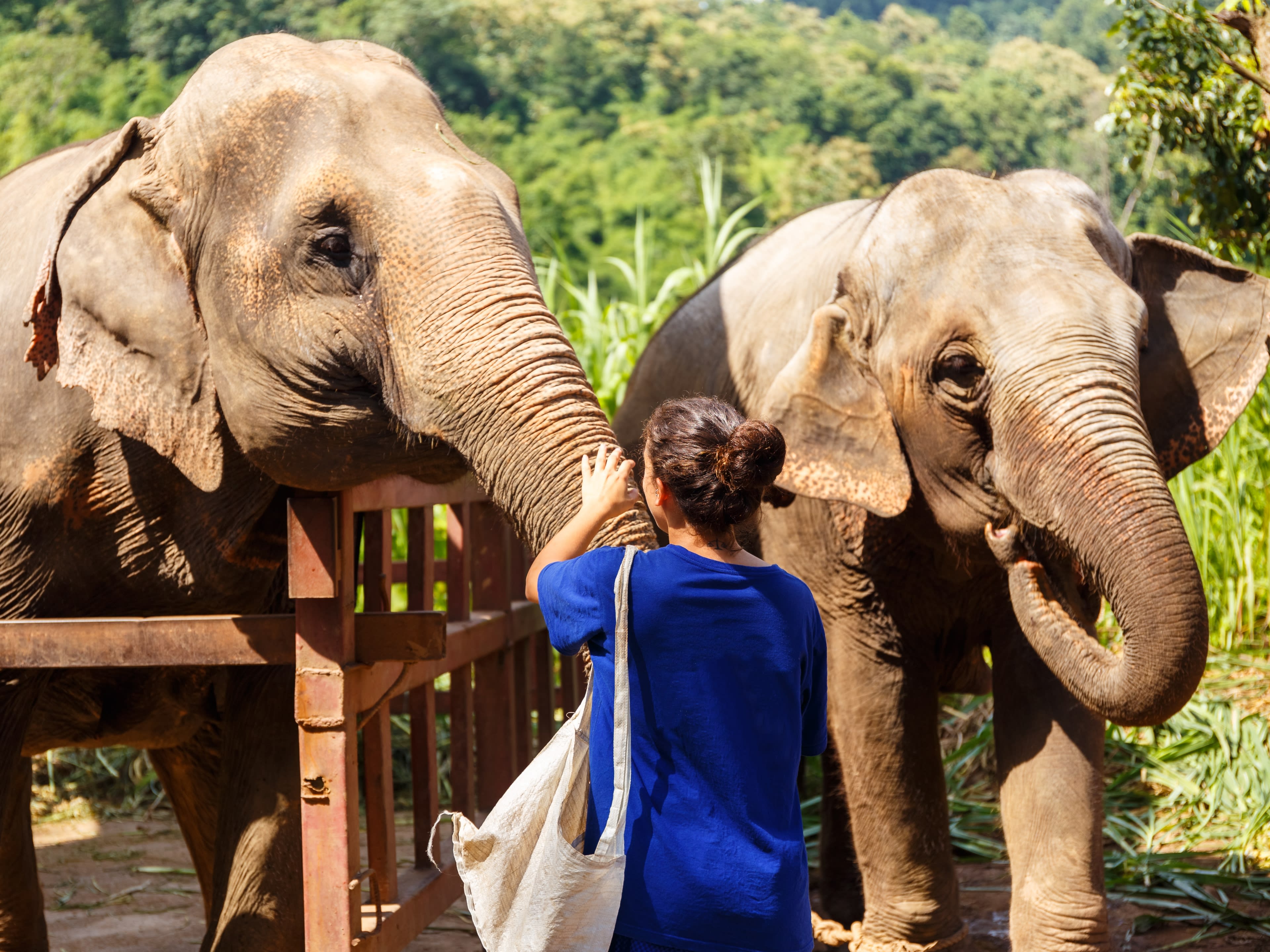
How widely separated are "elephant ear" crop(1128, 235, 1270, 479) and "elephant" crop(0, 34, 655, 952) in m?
1.63

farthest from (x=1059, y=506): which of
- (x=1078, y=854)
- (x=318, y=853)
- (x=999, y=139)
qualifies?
(x=999, y=139)

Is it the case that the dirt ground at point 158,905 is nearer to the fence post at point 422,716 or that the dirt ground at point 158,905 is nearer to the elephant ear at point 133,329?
the fence post at point 422,716

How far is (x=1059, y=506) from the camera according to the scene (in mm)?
2801

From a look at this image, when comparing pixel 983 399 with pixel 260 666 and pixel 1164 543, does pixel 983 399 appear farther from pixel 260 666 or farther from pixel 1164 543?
pixel 260 666

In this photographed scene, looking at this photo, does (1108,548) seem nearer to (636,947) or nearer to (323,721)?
(636,947)

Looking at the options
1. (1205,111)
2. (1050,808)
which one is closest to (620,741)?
(1050,808)

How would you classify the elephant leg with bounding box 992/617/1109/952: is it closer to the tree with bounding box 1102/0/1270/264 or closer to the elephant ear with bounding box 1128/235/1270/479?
the elephant ear with bounding box 1128/235/1270/479

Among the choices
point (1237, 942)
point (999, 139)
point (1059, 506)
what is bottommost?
point (999, 139)

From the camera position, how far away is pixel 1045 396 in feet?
9.30

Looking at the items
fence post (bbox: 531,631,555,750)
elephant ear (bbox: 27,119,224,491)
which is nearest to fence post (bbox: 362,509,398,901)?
elephant ear (bbox: 27,119,224,491)

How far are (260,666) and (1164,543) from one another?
1.86 meters

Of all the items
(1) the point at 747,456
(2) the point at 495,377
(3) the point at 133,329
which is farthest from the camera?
(3) the point at 133,329

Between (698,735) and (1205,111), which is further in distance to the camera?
(1205,111)

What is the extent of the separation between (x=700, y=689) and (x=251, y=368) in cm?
111
